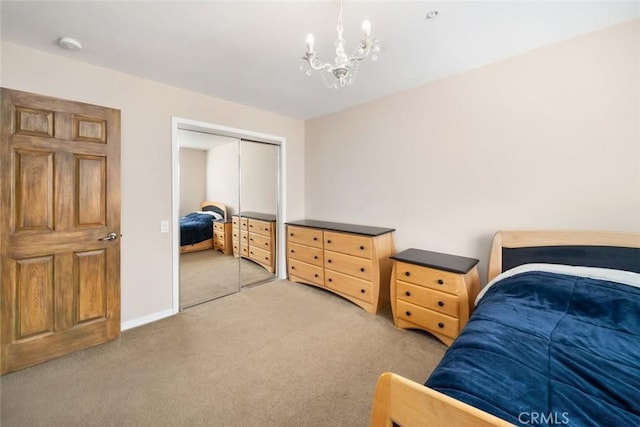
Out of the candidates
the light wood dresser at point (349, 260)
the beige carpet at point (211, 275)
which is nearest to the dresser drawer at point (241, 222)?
the beige carpet at point (211, 275)

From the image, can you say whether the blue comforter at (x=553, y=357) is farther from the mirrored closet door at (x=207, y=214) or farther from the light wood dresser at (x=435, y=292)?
the mirrored closet door at (x=207, y=214)

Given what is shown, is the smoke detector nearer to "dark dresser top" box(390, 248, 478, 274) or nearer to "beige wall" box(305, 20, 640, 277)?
"beige wall" box(305, 20, 640, 277)

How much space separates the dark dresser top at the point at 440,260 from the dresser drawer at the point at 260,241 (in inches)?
82.3

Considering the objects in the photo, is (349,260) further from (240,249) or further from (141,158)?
(141,158)

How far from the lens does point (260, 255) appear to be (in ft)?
12.8

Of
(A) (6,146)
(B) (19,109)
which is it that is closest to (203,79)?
(B) (19,109)

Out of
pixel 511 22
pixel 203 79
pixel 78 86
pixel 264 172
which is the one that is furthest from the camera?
pixel 264 172

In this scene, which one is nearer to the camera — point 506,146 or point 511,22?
point 511,22

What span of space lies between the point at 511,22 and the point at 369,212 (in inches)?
87.3

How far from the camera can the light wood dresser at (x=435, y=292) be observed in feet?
7.06

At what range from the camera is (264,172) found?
12.6 ft

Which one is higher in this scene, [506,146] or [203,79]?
[203,79]

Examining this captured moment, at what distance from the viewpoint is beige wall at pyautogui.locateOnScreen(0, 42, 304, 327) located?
90.5 inches

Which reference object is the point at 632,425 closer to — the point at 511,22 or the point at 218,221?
the point at 511,22
